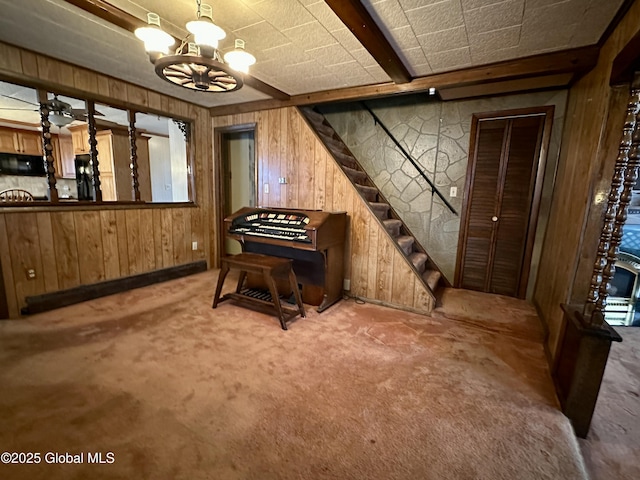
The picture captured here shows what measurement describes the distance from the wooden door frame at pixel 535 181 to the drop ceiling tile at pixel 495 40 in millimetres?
1143

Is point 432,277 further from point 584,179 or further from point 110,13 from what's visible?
point 110,13

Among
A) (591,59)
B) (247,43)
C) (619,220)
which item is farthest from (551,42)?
(247,43)

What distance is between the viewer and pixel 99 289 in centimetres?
310

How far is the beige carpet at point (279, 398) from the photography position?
1.28 meters

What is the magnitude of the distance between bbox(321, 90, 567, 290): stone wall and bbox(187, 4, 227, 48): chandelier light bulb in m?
2.77

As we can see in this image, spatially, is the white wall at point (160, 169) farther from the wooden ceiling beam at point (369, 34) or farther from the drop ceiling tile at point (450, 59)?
the drop ceiling tile at point (450, 59)

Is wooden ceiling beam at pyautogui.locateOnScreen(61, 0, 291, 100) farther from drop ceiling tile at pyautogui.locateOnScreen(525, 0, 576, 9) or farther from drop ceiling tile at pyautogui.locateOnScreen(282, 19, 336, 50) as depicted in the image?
drop ceiling tile at pyautogui.locateOnScreen(525, 0, 576, 9)

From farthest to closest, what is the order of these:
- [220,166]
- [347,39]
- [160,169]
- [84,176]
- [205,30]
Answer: [160,169] < [84,176] < [220,166] < [347,39] < [205,30]

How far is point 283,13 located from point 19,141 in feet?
19.4

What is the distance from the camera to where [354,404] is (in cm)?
164

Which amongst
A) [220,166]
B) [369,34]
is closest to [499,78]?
[369,34]

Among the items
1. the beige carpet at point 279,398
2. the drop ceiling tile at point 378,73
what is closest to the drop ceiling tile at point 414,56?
the drop ceiling tile at point 378,73

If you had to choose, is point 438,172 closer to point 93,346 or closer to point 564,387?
point 564,387

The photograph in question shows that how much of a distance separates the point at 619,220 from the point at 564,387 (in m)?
1.04
